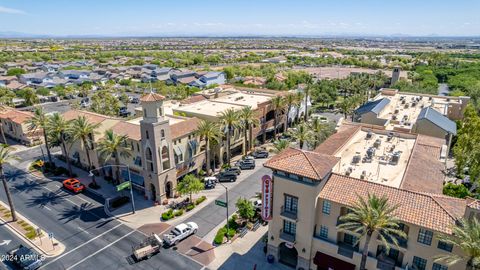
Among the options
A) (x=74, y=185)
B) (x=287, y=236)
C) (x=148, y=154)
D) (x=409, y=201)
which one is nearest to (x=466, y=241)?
(x=409, y=201)

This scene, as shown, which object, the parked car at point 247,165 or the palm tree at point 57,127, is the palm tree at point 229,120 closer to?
the parked car at point 247,165

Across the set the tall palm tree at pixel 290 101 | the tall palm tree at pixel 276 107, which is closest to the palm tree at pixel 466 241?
the tall palm tree at pixel 276 107

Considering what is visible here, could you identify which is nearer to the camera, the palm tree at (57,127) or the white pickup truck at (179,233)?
the white pickup truck at (179,233)

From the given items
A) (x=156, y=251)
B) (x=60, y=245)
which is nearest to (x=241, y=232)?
(x=156, y=251)

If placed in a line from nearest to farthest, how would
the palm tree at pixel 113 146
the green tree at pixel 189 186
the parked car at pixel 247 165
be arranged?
the green tree at pixel 189 186
the palm tree at pixel 113 146
the parked car at pixel 247 165

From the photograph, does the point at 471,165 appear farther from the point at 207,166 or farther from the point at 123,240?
the point at 123,240

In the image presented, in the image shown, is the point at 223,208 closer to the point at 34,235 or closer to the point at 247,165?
the point at 247,165
